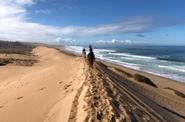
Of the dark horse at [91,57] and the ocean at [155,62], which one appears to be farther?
the ocean at [155,62]

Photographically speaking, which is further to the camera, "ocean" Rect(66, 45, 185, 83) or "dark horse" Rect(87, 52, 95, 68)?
"ocean" Rect(66, 45, 185, 83)

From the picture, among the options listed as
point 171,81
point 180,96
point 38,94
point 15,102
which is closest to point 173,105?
point 180,96

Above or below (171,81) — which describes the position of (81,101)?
above

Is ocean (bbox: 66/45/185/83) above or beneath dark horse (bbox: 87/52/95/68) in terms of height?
beneath

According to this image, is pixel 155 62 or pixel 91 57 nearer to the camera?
pixel 91 57

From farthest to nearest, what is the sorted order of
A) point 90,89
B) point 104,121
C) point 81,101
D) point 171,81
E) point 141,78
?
point 171,81, point 141,78, point 90,89, point 81,101, point 104,121

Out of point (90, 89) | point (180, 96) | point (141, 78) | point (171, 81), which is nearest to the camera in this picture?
point (90, 89)

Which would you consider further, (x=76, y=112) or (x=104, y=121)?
(x=76, y=112)

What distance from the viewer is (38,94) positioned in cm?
1388

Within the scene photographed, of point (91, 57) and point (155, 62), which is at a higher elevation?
point (91, 57)

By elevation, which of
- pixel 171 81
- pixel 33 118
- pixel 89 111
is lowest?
pixel 171 81

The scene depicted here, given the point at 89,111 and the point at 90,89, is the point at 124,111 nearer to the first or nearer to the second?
the point at 89,111

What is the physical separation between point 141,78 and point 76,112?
1780cm

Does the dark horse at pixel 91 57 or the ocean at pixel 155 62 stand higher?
the dark horse at pixel 91 57
